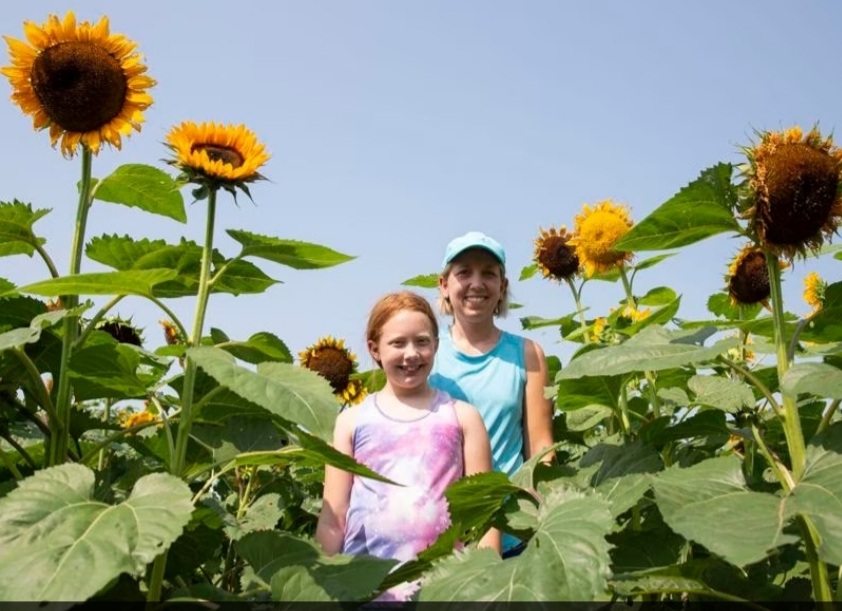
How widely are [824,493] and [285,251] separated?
4.24ft

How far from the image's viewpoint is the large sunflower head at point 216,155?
2.40 m

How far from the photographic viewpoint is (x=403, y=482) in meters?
2.74

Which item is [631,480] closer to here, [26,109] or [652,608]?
[652,608]

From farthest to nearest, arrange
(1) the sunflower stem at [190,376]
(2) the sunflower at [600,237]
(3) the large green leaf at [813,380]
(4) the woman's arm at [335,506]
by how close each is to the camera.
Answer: (2) the sunflower at [600,237]
(4) the woman's arm at [335,506]
(1) the sunflower stem at [190,376]
(3) the large green leaf at [813,380]

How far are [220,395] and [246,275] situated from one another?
39 centimetres

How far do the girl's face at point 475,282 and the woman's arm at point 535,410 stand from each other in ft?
0.81

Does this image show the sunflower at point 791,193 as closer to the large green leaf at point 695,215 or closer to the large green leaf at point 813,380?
the large green leaf at point 695,215

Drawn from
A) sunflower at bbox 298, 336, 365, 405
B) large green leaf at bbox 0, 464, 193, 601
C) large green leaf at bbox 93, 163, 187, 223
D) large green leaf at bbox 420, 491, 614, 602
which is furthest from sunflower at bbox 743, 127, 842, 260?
sunflower at bbox 298, 336, 365, 405

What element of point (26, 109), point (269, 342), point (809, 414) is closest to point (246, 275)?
point (269, 342)

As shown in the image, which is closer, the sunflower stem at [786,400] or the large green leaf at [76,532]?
the large green leaf at [76,532]

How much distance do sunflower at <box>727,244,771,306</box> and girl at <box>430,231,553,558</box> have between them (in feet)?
2.79

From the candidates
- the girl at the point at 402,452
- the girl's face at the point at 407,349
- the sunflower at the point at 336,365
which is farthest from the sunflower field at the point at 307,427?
the sunflower at the point at 336,365

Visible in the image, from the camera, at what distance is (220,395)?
224cm

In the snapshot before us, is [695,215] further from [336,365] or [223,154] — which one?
[336,365]
